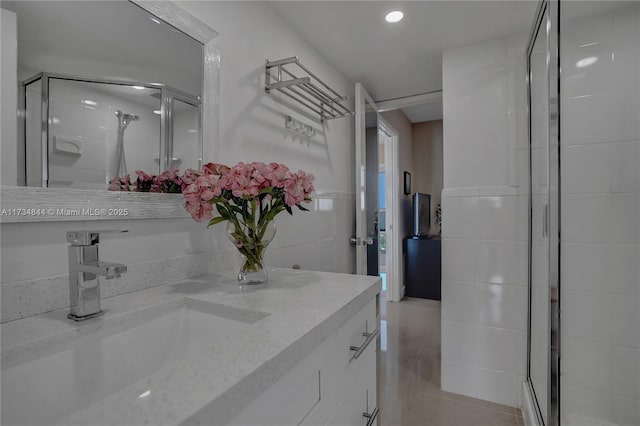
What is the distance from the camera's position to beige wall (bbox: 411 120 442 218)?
15.2 feet

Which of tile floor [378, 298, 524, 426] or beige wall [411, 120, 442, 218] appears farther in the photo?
beige wall [411, 120, 442, 218]

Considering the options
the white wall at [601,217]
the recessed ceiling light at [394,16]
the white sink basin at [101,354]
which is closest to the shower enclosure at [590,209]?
the white wall at [601,217]

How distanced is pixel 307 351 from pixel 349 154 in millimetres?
2127

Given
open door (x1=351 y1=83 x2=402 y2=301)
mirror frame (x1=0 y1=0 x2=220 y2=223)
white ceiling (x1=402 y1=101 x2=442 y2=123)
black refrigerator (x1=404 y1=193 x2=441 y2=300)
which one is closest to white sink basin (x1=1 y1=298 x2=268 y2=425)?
mirror frame (x1=0 y1=0 x2=220 y2=223)

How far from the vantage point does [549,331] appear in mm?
1409

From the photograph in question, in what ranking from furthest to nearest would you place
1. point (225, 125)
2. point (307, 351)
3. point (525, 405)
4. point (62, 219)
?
point (525, 405) → point (225, 125) → point (62, 219) → point (307, 351)

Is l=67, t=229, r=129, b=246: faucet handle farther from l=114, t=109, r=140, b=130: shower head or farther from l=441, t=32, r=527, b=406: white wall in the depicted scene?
l=441, t=32, r=527, b=406: white wall

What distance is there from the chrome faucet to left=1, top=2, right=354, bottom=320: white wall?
105mm

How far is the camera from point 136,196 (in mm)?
973

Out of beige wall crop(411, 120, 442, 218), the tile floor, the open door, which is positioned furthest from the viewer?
beige wall crop(411, 120, 442, 218)

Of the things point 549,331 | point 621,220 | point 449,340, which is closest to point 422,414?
point 449,340

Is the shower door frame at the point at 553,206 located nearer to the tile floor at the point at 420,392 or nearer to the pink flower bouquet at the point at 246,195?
the tile floor at the point at 420,392

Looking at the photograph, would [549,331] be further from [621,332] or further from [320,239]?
[320,239]

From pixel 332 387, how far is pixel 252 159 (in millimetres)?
1044
